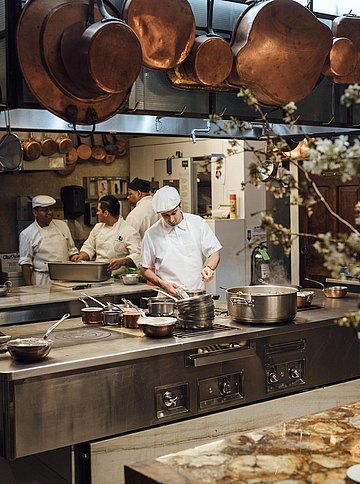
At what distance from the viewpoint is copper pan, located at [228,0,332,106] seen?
3746 mm

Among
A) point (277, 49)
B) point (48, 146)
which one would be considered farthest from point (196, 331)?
point (48, 146)

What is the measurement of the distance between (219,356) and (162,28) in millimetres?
1579

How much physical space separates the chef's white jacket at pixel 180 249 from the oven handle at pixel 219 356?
1803 mm

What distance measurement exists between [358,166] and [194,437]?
7.48ft

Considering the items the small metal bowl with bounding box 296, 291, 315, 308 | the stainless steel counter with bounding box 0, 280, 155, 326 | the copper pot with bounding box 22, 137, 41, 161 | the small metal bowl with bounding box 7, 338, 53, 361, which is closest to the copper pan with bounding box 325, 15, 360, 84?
the small metal bowl with bounding box 296, 291, 315, 308

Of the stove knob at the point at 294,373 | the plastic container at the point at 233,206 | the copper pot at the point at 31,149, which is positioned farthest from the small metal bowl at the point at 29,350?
the copper pot at the point at 31,149

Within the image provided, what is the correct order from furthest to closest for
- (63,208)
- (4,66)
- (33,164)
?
(63,208) < (33,164) < (4,66)

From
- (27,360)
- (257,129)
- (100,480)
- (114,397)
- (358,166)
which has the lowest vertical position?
(100,480)

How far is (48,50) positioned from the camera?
327 centimetres

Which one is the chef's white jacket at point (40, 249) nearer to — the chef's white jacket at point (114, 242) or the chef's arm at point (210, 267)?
the chef's white jacket at point (114, 242)

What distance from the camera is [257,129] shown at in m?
4.91

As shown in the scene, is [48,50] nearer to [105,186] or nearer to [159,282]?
[159,282]

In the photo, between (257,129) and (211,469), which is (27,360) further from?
(257,129)

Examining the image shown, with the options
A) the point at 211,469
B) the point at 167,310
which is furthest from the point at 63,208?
the point at 211,469
